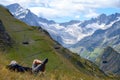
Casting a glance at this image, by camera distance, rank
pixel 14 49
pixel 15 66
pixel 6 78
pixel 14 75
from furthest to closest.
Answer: pixel 14 49, pixel 15 66, pixel 14 75, pixel 6 78

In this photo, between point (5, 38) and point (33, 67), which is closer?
point (33, 67)

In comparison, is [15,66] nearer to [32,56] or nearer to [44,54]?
[32,56]

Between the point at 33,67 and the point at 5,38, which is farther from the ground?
the point at 33,67

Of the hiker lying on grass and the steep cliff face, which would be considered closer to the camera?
the hiker lying on grass

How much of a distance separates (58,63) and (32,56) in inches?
577

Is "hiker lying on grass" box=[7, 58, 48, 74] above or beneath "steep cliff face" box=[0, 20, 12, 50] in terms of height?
above

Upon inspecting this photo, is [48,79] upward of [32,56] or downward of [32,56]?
upward

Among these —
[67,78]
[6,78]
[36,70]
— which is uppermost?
[6,78]

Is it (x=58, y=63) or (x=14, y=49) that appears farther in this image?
(x=14, y=49)

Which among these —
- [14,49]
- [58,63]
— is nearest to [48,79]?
[58,63]

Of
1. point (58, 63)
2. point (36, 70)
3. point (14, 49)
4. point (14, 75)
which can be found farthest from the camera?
point (14, 49)

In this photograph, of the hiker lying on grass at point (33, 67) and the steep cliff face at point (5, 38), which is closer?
the hiker lying on grass at point (33, 67)

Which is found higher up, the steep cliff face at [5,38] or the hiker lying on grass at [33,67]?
the hiker lying on grass at [33,67]

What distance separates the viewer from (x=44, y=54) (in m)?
196
